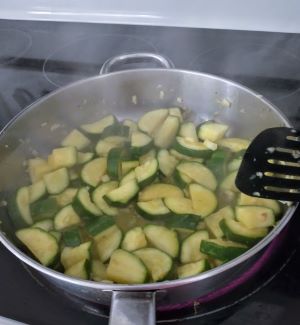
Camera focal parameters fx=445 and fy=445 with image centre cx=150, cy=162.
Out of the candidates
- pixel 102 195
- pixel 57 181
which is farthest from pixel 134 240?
pixel 57 181

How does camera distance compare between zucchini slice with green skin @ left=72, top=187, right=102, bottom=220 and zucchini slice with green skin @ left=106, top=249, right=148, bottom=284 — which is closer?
zucchini slice with green skin @ left=106, top=249, right=148, bottom=284

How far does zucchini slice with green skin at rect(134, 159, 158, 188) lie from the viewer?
3.36 feet

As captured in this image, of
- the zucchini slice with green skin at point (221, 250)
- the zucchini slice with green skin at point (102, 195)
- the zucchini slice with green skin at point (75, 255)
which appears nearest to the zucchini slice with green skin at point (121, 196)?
the zucchini slice with green skin at point (102, 195)

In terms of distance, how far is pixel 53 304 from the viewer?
820 mm

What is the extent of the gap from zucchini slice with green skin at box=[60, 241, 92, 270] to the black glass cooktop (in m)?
0.06

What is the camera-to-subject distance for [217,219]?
926mm

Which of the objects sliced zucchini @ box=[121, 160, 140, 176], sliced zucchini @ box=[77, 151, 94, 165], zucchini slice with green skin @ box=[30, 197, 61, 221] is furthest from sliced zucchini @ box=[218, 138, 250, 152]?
zucchini slice with green skin @ box=[30, 197, 61, 221]

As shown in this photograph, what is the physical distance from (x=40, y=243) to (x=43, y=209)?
13 cm

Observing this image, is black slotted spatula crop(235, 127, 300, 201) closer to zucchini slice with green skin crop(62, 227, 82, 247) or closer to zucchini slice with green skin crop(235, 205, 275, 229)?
zucchini slice with green skin crop(235, 205, 275, 229)

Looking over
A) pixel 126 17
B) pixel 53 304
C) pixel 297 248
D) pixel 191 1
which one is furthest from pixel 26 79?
pixel 297 248

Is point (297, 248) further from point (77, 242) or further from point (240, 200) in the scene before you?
point (77, 242)

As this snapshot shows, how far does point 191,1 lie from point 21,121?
61 centimetres

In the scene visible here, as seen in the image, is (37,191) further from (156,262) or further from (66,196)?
(156,262)

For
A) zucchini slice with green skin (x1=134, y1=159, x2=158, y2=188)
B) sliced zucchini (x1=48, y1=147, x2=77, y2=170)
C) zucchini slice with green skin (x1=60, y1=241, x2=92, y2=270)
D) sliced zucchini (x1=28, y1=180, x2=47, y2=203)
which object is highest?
sliced zucchini (x1=48, y1=147, x2=77, y2=170)
